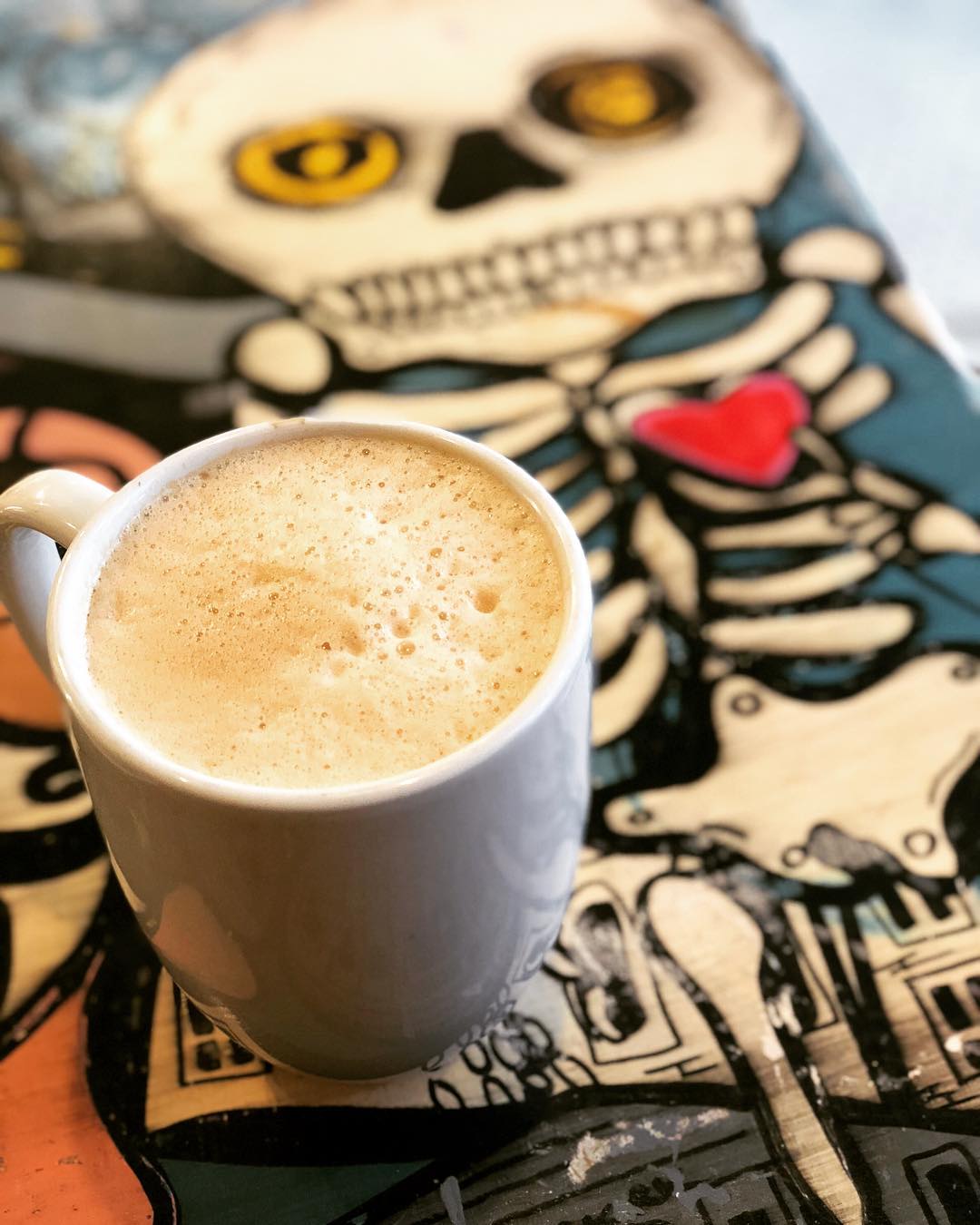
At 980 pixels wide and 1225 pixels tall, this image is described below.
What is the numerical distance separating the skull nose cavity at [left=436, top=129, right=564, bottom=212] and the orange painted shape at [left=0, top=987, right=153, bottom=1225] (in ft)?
1.70

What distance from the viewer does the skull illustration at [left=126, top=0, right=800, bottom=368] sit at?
672 mm

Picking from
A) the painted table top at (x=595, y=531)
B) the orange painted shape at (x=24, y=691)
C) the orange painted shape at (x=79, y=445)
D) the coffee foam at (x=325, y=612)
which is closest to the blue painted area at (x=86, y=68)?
the painted table top at (x=595, y=531)

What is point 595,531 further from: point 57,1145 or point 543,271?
point 57,1145

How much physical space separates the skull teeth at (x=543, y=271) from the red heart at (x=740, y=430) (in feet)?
0.36

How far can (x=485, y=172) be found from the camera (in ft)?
2.43

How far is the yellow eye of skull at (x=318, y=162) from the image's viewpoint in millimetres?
735

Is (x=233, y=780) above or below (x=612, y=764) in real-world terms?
above

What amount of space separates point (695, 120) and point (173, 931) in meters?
0.63

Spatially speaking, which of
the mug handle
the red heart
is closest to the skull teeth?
the red heart

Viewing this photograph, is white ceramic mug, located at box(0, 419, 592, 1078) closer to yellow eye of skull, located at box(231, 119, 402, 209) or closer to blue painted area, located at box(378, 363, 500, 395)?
blue painted area, located at box(378, 363, 500, 395)

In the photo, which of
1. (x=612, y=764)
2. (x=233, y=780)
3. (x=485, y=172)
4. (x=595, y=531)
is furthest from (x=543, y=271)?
(x=233, y=780)

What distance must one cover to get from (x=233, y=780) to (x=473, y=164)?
1.82ft

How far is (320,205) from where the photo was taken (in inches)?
28.6

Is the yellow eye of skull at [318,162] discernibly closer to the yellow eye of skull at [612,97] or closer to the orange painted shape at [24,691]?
the yellow eye of skull at [612,97]
